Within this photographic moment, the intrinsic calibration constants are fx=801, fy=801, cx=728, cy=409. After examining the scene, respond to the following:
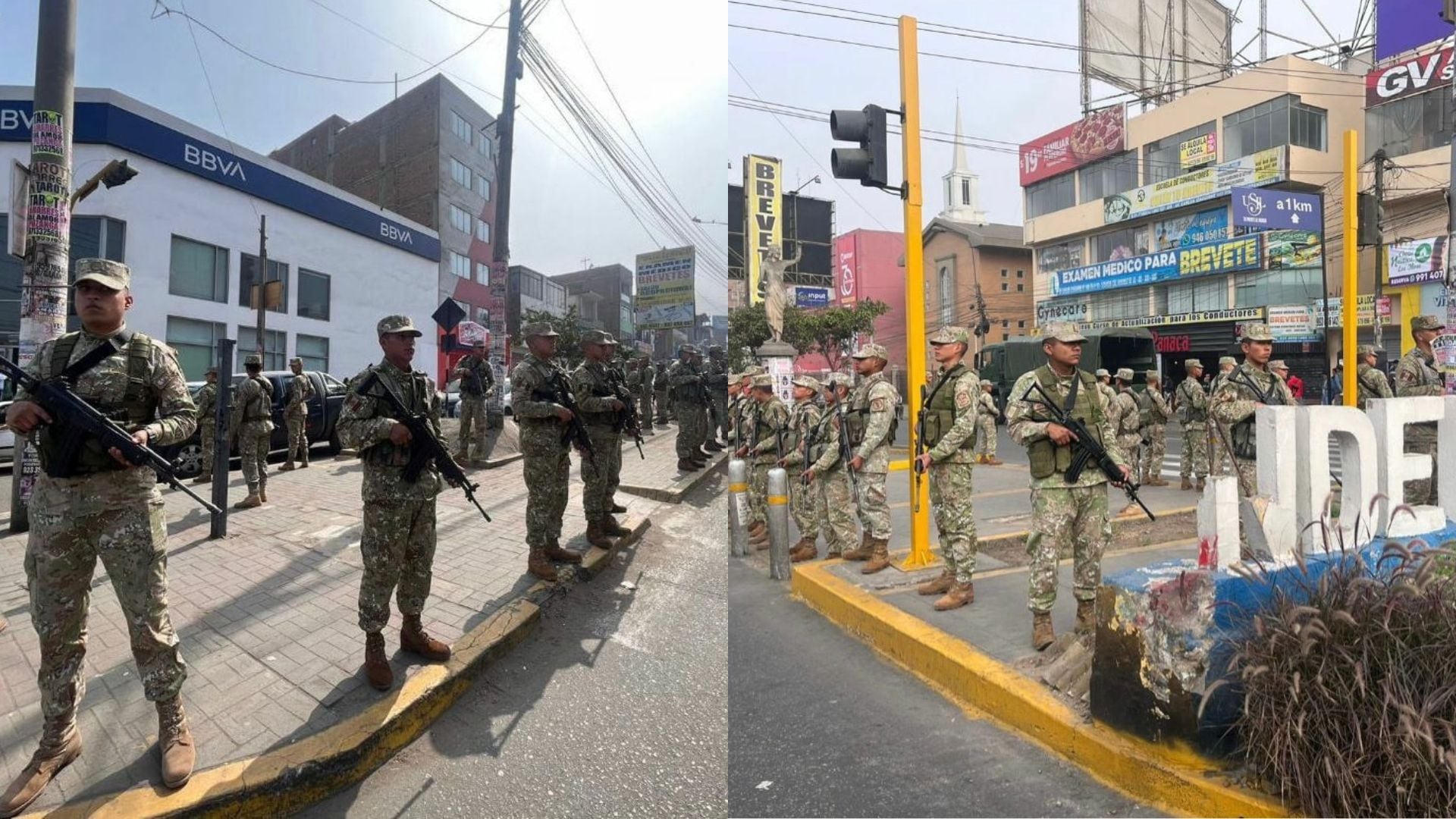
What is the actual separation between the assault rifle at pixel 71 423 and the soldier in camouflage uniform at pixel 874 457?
4.40 metres

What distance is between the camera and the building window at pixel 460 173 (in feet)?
49.4

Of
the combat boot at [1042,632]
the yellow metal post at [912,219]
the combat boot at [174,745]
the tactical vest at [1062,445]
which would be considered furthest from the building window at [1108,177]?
the combat boot at [174,745]

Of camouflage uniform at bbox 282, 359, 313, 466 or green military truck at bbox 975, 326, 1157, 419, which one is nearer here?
camouflage uniform at bbox 282, 359, 313, 466

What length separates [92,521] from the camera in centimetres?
298

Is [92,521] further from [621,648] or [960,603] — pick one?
[960,603]

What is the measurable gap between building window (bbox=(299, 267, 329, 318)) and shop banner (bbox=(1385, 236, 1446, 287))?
2908 centimetres

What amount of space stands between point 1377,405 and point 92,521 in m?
5.47

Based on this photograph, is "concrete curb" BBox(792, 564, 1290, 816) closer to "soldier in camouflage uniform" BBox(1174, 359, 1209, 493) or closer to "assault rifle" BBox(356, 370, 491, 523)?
"assault rifle" BBox(356, 370, 491, 523)

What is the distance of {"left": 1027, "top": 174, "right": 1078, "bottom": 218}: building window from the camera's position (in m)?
38.7

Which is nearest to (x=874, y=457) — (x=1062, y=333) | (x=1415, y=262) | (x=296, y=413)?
(x=1062, y=333)

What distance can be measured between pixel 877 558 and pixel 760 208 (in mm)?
40033

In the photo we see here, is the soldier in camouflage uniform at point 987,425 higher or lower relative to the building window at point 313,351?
lower

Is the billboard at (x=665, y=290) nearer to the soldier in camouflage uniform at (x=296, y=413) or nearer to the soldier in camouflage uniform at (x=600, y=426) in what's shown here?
the soldier in camouflage uniform at (x=296, y=413)

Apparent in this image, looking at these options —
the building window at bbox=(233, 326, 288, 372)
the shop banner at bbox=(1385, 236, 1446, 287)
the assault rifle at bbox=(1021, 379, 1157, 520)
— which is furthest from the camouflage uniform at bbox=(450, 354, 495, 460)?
the shop banner at bbox=(1385, 236, 1446, 287)
